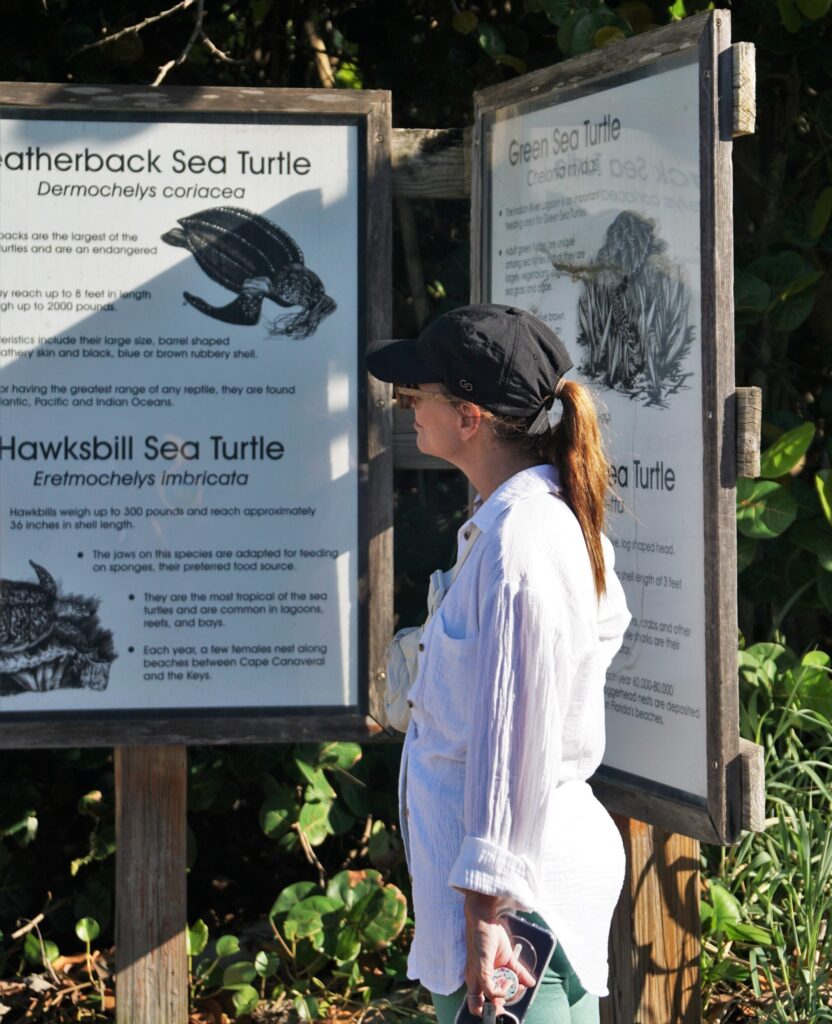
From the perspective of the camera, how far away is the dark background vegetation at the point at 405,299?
11.1 feet

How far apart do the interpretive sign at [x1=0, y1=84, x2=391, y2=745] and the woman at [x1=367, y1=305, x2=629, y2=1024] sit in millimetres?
876

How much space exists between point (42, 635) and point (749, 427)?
5.12 feet

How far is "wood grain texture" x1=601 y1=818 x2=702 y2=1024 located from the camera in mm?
2904

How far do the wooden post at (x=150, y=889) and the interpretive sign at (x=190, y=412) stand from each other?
0.61 feet

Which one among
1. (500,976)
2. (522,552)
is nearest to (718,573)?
(522,552)

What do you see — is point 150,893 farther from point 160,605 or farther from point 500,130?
point 500,130

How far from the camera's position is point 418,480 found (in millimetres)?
4184

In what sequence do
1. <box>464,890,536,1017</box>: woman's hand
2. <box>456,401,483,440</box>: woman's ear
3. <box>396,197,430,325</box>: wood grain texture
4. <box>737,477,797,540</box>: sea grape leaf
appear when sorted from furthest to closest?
<box>396,197,430,325</box>: wood grain texture → <box>737,477,797,540</box>: sea grape leaf → <box>456,401,483,440</box>: woman's ear → <box>464,890,536,1017</box>: woman's hand

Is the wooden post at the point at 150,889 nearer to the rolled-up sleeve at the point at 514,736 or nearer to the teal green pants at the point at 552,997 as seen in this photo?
the teal green pants at the point at 552,997

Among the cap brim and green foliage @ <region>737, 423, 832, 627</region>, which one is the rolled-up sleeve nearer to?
the cap brim

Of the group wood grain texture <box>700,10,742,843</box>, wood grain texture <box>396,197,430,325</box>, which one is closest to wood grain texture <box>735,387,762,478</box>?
wood grain texture <box>700,10,742,843</box>

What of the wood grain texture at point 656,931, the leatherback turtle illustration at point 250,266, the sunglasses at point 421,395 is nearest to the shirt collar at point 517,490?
the sunglasses at point 421,395

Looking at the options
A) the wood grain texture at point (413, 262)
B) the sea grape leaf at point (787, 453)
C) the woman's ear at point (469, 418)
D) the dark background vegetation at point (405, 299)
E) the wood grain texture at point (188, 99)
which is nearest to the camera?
the woman's ear at point (469, 418)

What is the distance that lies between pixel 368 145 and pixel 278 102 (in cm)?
22
